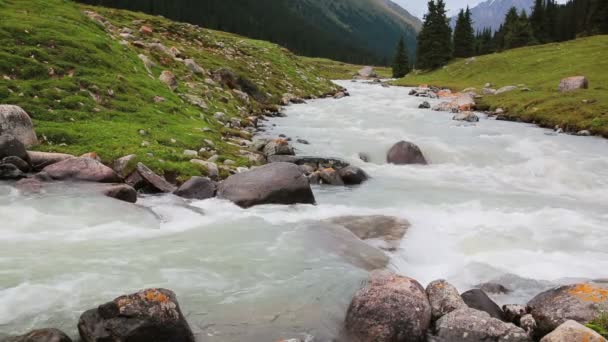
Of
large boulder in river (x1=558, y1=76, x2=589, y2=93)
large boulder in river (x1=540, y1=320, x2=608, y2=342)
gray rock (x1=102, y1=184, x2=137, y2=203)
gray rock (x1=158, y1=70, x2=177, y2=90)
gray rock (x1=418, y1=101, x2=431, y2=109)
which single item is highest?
large boulder in river (x1=558, y1=76, x2=589, y2=93)

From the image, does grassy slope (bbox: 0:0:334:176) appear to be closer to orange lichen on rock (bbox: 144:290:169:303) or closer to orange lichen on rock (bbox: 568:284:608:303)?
orange lichen on rock (bbox: 144:290:169:303)

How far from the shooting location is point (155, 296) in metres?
7.59

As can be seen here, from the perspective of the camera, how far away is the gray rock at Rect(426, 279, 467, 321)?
862cm

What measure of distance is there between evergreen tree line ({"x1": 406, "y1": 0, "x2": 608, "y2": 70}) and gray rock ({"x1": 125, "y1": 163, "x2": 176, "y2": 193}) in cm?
7940

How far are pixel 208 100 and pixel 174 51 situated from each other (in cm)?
991


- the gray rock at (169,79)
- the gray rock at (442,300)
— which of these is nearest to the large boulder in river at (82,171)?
the gray rock at (442,300)

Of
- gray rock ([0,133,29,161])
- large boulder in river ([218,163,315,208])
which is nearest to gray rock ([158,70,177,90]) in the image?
gray rock ([0,133,29,161])

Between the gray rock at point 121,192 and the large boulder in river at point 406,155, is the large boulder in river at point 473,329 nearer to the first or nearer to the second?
the gray rock at point 121,192

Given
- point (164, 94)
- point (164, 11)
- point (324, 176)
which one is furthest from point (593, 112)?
point (164, 11)

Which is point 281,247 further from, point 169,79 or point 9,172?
point 169,79

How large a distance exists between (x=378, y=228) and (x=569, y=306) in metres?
6.16

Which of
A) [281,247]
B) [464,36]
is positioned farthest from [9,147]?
[464,36]

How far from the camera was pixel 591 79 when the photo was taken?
149ft

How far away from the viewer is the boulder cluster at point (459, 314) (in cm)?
784
